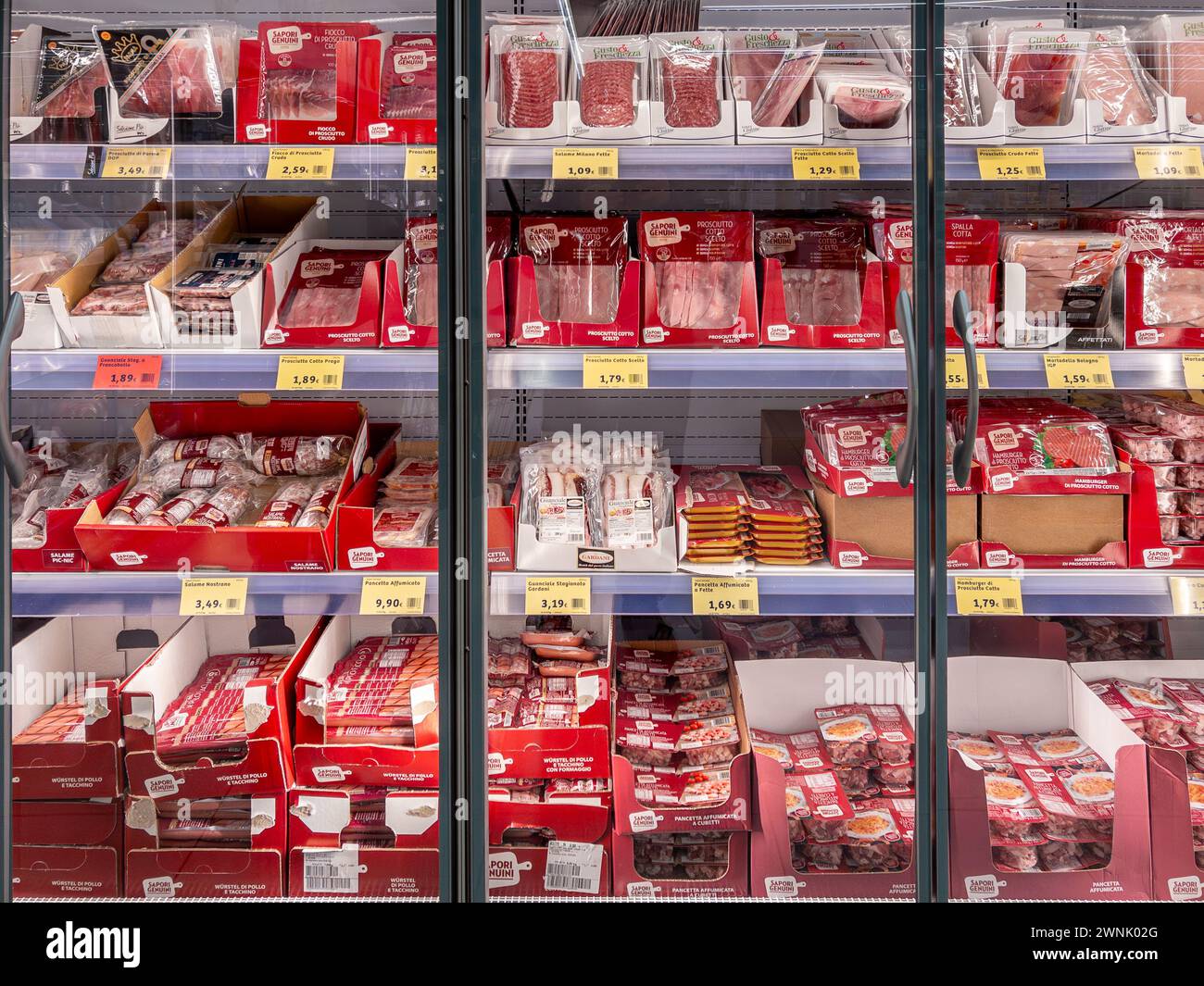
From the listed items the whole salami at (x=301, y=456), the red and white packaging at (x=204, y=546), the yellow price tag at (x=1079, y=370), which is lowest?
the red and white packaging at (x=204, y=546)

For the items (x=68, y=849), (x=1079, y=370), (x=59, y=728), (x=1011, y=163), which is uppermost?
(x=1011, y=163)

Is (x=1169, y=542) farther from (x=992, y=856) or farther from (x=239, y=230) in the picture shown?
(x=239, y=230)

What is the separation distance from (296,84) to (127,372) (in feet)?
2.03

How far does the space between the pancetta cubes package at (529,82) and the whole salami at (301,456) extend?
719mm

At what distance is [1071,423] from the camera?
5.60 ft

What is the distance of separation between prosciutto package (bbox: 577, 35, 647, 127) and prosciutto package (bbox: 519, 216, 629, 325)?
0.21m

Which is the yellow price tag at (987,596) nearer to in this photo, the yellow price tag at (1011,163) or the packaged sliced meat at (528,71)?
the yellow price tag at (1011,163)

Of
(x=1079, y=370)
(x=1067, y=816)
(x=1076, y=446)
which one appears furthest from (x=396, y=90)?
(x=1067, y=816)

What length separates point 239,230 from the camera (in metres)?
1.89

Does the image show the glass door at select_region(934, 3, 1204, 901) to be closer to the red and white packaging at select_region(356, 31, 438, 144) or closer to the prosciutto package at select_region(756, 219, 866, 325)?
the prosciutto package at select_region(756, 219, 866, 325)

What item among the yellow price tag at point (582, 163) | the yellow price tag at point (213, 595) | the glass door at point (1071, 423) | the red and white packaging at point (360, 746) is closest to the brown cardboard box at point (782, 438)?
the glass door at point (1071, 423)

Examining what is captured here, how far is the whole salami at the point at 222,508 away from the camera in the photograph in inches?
66.4

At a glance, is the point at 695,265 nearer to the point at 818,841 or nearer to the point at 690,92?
the point at 690,92
